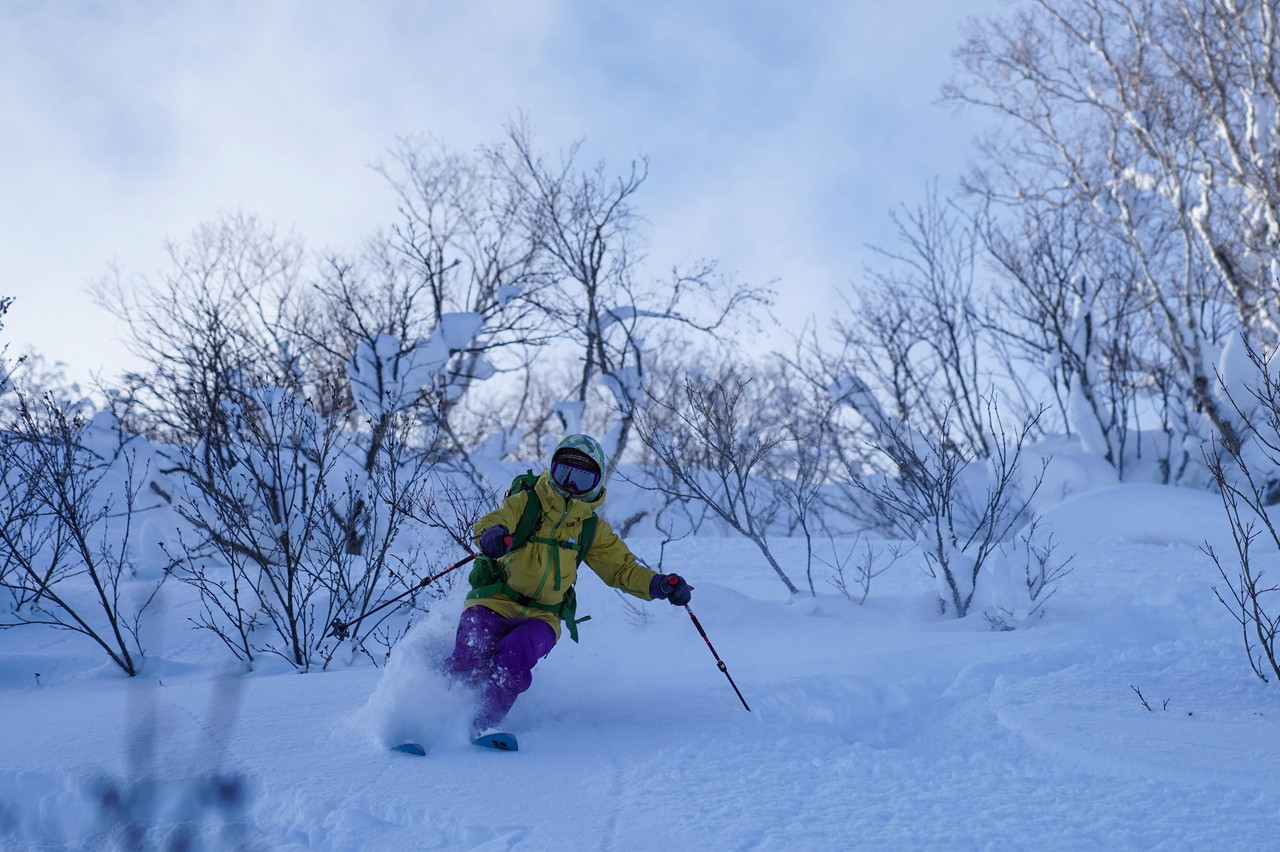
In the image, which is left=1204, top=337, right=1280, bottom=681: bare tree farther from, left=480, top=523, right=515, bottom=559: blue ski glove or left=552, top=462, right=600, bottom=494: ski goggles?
left=480, top=523, right=515, bottom=559: blue ski glove

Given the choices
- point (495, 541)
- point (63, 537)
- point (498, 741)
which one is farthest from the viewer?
point (63, 537)

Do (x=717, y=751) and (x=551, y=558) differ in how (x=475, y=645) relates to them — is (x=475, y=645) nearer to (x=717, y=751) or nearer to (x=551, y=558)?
(x=551, y=558)

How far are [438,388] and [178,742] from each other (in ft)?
26.0

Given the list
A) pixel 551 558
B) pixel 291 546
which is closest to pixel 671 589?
pixel 551 558

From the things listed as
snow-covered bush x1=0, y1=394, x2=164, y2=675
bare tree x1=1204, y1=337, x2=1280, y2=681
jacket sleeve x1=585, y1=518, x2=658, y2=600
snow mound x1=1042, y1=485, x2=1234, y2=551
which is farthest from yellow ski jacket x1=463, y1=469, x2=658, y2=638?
snow mound x1=1042, y1=485, x2=1234, y2=551

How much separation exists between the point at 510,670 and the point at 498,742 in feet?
1.02

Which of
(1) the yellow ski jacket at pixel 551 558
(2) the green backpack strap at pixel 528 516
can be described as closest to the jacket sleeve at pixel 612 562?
(1) the yellow ski jacket at pixel 551 558

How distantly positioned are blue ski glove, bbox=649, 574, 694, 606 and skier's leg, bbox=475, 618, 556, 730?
0.50 m

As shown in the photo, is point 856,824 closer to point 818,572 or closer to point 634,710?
point 634,710

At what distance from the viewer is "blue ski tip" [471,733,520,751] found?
2.69 m

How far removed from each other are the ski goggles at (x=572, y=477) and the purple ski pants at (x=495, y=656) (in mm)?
568

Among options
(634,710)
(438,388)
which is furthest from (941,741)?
(438,388)

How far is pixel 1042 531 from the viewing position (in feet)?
25.9

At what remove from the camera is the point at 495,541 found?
310 centimetres
